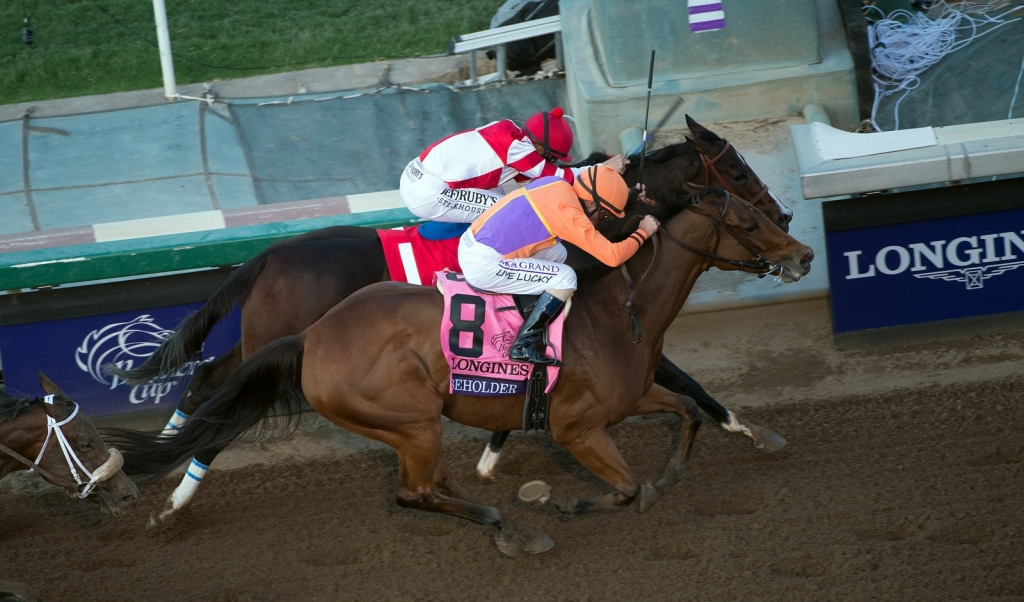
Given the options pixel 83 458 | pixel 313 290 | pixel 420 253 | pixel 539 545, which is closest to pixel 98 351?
pixel 313 290

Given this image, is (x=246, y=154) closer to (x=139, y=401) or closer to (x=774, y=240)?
(x=139, y=401)

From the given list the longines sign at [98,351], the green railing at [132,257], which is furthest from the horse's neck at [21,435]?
the green railing at [132,257]

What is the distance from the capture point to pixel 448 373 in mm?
4141

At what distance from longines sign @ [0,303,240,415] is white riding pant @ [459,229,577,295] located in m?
2.32

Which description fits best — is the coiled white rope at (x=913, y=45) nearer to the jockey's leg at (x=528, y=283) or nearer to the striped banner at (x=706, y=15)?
the striped banner at (x=706, y=15)

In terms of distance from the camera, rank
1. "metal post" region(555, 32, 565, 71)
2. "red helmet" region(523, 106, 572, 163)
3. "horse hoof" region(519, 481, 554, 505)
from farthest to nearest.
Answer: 1. "metal post" region(555, 32, 565, 71)
2. "red helmet" region(523, 106, 572, 163)
3. "horse hoof" region(519, 481, 554, 505)

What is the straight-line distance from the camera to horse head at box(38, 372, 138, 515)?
3.95m

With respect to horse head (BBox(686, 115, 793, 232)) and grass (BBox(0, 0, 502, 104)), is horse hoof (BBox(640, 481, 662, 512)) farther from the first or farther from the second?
grass (BBox(0, 0, 502, 104))

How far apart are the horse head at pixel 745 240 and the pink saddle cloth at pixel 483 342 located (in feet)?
2.58

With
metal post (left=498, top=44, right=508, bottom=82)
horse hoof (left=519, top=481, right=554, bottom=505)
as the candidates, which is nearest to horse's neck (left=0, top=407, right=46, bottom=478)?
horse hoof (left=519, top=481, right=554, bottom=505)

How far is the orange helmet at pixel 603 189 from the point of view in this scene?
14.0ft

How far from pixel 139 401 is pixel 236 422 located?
1.86m

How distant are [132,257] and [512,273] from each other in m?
2.76

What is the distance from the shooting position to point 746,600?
3922 mm
